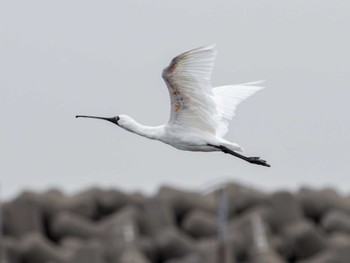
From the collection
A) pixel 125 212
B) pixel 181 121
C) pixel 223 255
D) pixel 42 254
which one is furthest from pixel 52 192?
pixel 223 255

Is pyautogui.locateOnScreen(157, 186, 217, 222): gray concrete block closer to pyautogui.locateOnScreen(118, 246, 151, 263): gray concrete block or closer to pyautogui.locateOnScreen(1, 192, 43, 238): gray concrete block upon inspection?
pyautogui.locateOnScreen(1, 192, 43, 238): gray concrete block

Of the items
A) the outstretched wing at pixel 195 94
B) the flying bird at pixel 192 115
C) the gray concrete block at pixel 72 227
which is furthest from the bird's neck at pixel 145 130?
the gray concrete block at pixel 72 227

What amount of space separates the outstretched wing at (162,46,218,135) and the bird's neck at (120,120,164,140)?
0.17 m

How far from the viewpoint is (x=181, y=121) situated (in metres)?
22.5

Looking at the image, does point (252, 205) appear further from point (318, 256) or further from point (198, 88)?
point (198, 88)

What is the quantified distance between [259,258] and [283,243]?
1.28 metres

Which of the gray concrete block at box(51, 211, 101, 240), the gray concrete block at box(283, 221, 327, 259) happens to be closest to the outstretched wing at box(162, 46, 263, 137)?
the gray concrete block at box(283, 221, 327, 259)

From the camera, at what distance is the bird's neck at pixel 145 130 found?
22531mm

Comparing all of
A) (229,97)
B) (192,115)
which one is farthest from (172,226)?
(192,115)

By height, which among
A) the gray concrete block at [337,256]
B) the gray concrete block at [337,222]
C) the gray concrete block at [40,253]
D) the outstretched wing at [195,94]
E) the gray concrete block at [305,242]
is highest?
the outstretched wing at [195,94]

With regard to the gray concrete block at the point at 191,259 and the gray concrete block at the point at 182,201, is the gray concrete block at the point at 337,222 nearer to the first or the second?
the gray concrete block at the point at 182,201

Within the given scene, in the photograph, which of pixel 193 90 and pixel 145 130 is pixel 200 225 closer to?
pixel 145 130

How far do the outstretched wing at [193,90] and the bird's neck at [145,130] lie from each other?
6.7 inches

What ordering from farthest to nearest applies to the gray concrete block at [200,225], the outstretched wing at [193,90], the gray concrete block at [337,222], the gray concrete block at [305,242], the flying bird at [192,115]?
1. the gray concrete block at [337,222]
2. the gray concrete block at [200,225]
3. the gray concrete block at [305,242]
4. the flying bird at [192,115]
5. the outstretched wing at [193,90]
